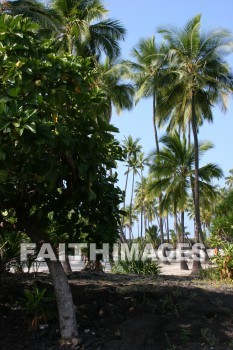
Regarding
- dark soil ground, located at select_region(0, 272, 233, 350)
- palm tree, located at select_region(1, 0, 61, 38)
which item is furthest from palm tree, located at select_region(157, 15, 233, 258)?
dark soil ground, located at select_region(0, 272, 233, 350)

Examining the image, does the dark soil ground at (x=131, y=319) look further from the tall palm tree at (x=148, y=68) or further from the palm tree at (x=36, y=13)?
the tall palm tree at (x=148, y=68)

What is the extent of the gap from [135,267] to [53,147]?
10.4 metres

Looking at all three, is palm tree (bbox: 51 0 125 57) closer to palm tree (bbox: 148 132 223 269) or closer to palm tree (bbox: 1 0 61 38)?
Answer: palm tree (bbox: 1 0 61 38)

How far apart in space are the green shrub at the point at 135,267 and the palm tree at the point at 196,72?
6734 millimetres

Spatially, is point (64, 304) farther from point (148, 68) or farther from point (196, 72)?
point (148, 68)

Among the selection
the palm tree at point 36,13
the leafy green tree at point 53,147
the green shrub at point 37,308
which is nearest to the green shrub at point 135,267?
the green shrub at point 37,308

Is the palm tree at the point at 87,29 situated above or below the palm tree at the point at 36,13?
above

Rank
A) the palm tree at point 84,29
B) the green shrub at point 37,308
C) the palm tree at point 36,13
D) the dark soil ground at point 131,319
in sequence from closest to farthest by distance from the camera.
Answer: the dark soil ground at point 131,319, the green shrub at point 37,308, the palm tree at point 36,13, the palm tree at point 84,29

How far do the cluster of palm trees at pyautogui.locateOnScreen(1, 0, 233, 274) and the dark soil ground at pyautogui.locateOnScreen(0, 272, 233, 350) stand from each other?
1076cm

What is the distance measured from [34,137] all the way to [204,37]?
59.8ft

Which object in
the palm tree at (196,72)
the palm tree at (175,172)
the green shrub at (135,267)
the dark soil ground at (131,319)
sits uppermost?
the palm tree at (196,72)

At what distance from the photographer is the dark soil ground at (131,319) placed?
645cm

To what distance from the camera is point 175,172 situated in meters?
25.1

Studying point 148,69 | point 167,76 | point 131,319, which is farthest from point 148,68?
point 131,319
